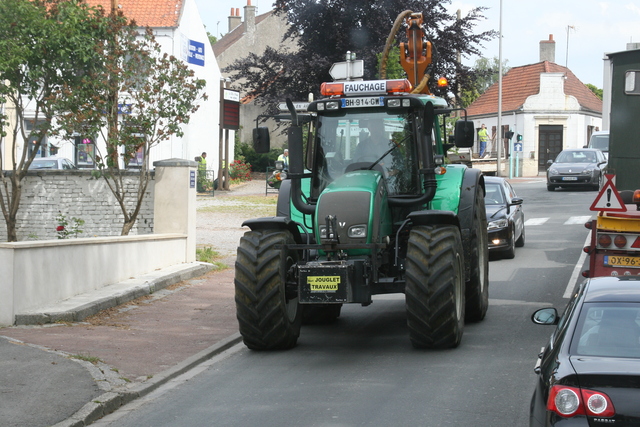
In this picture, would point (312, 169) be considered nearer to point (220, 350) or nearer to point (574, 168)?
point (220, 350)

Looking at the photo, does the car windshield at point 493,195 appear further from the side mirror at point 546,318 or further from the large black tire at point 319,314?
the side mirror at point 546,318

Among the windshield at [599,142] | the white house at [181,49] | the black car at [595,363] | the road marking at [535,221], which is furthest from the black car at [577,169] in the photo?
the black car at [595,363]

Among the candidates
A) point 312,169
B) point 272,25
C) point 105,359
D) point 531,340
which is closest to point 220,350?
point 105,359

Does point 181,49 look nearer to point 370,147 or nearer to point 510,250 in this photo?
point 510,250

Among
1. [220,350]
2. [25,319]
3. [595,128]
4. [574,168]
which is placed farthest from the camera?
[595,128]

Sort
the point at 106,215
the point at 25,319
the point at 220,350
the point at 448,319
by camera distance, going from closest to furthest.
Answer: the point at 448,319 < the point at 220,350 < the point at 25,319 < the point at 106,215

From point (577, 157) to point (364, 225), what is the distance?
2975cm

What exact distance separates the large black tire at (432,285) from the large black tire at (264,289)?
130 cm

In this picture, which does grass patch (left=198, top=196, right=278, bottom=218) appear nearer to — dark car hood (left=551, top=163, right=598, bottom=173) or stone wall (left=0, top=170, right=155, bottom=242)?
stone wall (left=0, top=170, right=155, bottom=242)

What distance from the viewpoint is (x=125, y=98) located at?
1942 cm

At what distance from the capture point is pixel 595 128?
64.3 metres

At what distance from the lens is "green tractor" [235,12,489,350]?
30.5 feet

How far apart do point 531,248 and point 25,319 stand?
1243 cm

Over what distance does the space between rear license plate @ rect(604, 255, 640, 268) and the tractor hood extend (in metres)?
3.61
